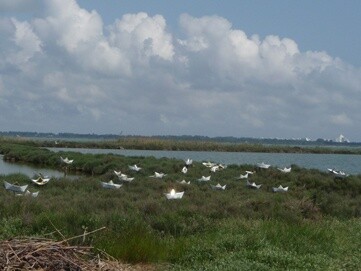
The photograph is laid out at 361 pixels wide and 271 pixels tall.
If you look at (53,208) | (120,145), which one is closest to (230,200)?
(53,208)

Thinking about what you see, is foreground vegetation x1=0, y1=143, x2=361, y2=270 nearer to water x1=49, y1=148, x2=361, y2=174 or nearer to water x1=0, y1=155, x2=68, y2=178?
water x1=0, y1=155, x2=68, y2=178

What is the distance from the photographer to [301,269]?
927 cm

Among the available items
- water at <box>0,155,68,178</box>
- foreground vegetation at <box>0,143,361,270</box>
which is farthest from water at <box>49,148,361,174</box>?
foreground vegetation at <box>0,143,361,270</box>

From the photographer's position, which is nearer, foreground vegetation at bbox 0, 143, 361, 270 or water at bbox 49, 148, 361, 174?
foreground vegetation at bbox 0, 143, 361, 270

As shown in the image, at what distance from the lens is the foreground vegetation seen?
32.1 feet

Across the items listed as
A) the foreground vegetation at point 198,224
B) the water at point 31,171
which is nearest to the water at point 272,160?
the water at point 31,171

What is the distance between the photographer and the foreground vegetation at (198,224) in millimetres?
9789

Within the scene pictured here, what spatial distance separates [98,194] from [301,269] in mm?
9828

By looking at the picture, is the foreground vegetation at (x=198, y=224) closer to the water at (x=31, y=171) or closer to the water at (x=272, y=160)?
the water at (x=31, y=171)

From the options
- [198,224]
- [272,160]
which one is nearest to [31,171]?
[198,224]

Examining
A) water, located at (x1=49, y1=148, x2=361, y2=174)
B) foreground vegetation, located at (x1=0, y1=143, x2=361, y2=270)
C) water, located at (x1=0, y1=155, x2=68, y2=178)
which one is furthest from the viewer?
water, located at (x1=49, y1=148, x2=361, y2=174)

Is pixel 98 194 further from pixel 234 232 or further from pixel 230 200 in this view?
pixel 234 232

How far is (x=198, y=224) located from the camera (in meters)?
13.3

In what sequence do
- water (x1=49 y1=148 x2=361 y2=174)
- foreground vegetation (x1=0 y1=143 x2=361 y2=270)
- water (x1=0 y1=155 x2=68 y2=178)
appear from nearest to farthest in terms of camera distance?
foreground vegetation (x1=0 y1=143 x2=361 y2=270), water (x1=0 y1=155 x2=68 y2=178), water (x1=49 y1=148 x2=361 y2=174)
